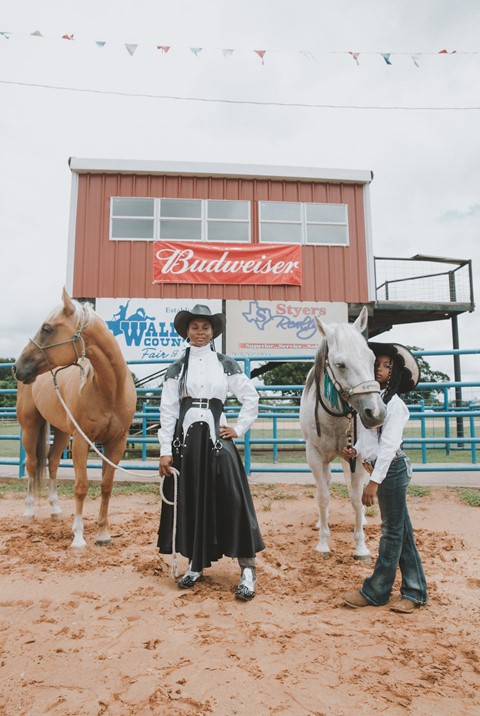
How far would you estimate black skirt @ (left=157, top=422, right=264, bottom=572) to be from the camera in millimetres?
2957

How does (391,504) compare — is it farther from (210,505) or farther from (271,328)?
(271,328)

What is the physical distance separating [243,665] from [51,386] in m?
3.60

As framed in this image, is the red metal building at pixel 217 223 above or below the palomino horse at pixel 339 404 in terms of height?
above

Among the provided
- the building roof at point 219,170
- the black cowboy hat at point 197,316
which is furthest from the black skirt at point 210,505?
the building roof at point 219,170

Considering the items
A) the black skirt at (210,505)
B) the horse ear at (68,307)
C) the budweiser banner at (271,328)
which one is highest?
the budweiser banner at (271,328)

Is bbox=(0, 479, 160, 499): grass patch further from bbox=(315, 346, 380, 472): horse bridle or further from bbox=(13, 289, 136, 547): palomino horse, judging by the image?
bbox=(315, 346, 380, 472): horse bridle

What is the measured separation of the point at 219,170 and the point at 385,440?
35.5 ft

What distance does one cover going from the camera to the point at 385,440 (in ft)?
8.51

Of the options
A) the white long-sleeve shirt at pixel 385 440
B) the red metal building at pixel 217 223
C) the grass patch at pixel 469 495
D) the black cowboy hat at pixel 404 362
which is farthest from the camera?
the red metal building at pixel 217 223

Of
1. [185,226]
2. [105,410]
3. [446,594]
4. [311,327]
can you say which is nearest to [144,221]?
[185,226]

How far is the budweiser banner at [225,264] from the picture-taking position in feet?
38.2

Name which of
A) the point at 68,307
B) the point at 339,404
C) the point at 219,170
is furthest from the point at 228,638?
the point at 219,170

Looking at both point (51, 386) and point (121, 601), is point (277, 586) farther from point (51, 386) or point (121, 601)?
point (51, 386)

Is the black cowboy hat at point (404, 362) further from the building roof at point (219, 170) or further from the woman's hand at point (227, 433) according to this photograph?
the building roof at point (219, 170)
